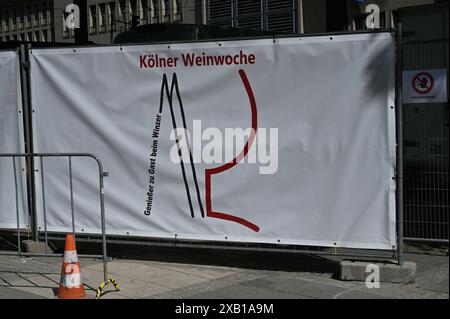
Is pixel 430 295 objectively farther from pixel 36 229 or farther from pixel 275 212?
pixel 36 229

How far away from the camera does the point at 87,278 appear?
6262 mm

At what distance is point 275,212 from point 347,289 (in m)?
1.10

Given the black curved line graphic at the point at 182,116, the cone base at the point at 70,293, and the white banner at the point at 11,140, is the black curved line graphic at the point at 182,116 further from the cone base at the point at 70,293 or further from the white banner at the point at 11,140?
the white banner at the point at 11,140

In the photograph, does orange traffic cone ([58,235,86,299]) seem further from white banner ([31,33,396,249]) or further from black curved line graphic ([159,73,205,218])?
black curved line graphic ([159,73,205,218])

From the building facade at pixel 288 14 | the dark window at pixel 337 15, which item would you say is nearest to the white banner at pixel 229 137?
the dark window at pixel 337 15

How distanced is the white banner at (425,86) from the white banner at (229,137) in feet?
3.05

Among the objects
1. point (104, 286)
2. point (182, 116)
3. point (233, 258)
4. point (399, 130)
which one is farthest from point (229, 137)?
point (104, 286)

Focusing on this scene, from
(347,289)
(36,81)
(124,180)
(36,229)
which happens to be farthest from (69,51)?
(347,289)

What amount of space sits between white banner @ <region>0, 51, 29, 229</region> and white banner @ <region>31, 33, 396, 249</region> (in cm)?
30

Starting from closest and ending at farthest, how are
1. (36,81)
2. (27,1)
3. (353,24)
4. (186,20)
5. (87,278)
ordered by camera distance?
(87,278) < (36,81) < (353,24) < (186,20) < (27,1)

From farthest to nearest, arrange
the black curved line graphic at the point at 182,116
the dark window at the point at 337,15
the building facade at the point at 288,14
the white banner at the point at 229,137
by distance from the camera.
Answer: the building facade at the point at 288,14
the dark window at the point at 337,15
the black curved line graphic at the point at 182,116
the white banner at the point at 229,137

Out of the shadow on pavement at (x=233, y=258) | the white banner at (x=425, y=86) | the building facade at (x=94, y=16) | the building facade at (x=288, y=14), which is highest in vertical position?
the building facade at (x=94, y=16)

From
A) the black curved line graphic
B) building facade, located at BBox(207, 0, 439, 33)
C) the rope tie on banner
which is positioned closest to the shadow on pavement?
the black curved line graphic

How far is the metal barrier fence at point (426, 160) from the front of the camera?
657 cm
